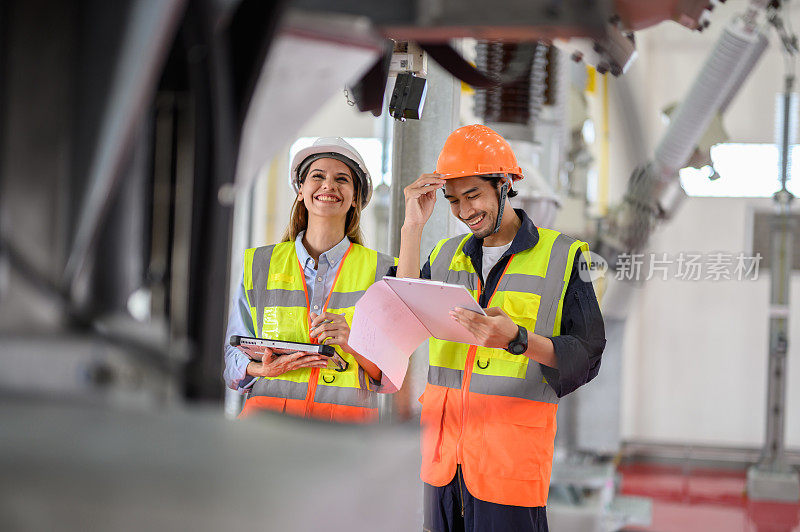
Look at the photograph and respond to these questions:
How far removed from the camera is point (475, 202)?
118 inches

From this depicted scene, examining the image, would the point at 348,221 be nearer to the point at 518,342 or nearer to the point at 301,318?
the point at 301,318

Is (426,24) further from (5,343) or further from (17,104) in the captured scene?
(5,343)

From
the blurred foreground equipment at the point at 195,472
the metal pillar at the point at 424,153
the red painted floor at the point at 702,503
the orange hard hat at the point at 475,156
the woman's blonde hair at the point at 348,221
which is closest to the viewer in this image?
the blurred foreground equipment at the point at 195,472

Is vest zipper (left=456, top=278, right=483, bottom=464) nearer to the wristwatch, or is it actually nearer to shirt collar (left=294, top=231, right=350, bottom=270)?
the wristwatch

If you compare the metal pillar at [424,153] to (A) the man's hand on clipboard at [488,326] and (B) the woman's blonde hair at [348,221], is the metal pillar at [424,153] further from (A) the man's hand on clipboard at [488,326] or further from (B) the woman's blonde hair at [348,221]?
(A) the man's hand on clipboard at [488,326]

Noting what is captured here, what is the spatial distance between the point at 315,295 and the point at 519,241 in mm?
735

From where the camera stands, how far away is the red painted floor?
726 centimetres

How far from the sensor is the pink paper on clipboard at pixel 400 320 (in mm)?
2570

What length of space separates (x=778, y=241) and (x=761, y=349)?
8.65ft

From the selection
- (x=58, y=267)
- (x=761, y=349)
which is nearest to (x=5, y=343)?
(x=58, y=267)

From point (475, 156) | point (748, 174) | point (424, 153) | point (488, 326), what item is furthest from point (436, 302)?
point (748, 174)

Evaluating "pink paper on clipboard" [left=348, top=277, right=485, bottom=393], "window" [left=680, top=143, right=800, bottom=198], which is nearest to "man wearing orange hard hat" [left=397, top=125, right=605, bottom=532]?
"pink paper on clipboard" [left=348, top=277, right=485, bottom=393]

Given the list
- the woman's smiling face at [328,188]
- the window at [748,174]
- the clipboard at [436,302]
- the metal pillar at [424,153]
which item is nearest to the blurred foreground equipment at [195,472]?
the clipboard at [436,302]

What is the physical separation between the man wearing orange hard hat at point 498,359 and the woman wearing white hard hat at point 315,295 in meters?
0.21
